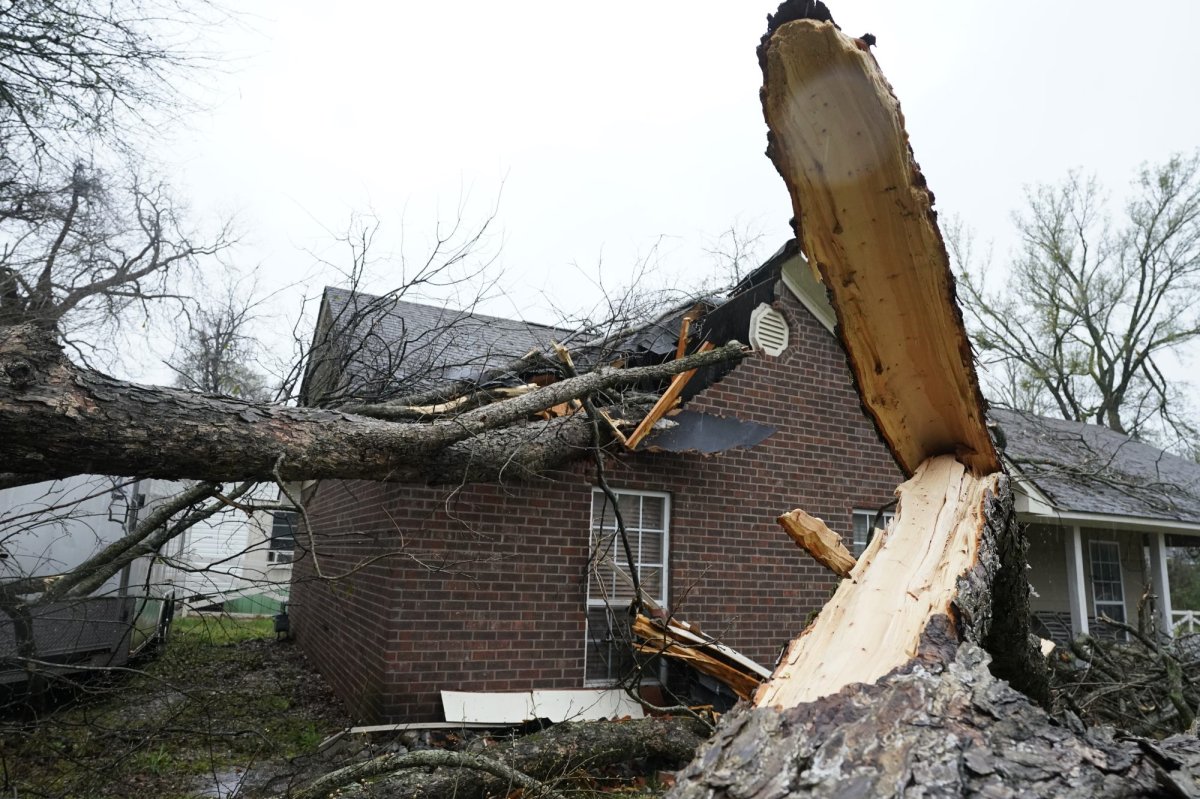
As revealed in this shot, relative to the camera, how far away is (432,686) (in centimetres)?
653

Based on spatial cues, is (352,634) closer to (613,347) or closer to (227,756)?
(227,756)

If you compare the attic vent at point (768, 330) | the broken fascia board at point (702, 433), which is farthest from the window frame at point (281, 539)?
the attic vent at point (768, 330)

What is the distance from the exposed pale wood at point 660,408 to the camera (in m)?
7.06

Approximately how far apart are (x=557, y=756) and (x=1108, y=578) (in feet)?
44.0

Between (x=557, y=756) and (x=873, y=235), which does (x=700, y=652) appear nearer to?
(x=557, y=756)

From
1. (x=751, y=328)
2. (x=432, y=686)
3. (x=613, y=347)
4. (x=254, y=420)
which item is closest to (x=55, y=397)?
(x=254, y=420)

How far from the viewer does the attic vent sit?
29.6 ft

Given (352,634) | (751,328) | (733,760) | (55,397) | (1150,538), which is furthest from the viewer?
(1150,538)

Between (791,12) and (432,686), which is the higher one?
(791,12)

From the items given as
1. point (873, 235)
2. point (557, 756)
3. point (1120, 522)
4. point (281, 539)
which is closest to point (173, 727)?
point (281, 539)

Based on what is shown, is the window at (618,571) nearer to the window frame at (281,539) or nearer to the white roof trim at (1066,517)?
the window frame at (281,539)

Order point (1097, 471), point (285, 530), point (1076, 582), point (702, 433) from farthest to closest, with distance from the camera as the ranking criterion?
point (285, 530)
point (1076, 582)
point (1097, 471)
point (702, 433)

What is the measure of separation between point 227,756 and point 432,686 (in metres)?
1.73

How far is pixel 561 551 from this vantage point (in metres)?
7.31
